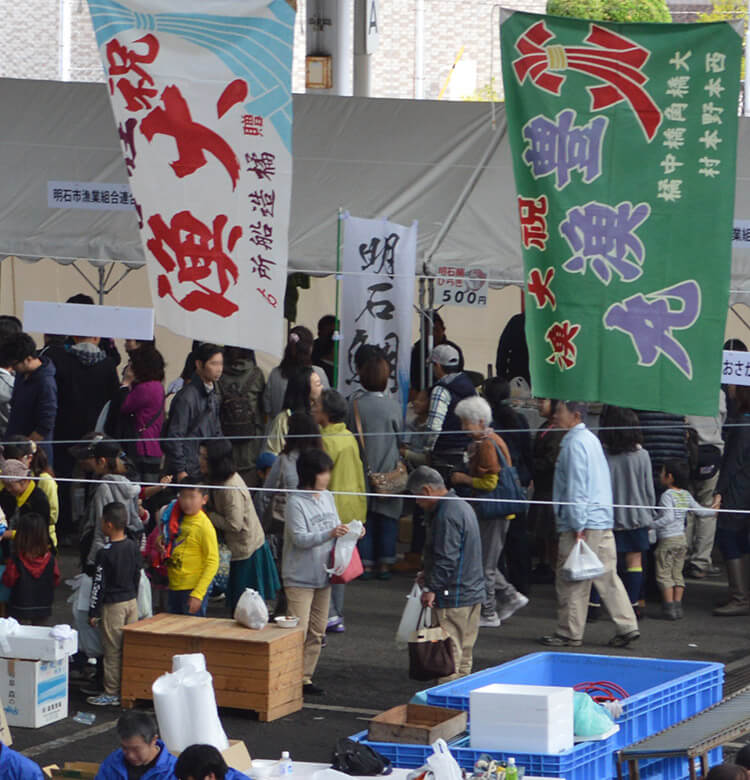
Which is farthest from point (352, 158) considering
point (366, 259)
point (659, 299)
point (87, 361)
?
point (659, 299)

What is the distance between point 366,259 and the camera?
11.5 meters

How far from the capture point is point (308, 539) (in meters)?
8.92

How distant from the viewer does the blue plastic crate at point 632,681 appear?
23.1 ft

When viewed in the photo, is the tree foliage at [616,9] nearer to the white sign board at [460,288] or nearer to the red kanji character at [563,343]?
the white sign board at [460,288]

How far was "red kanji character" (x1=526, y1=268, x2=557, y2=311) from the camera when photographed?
811 centimetres

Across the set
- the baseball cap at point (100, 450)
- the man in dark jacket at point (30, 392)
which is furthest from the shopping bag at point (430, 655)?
the man in dark jacket at point (30, 392)

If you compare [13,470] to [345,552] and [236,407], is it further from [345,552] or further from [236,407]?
[236,407]

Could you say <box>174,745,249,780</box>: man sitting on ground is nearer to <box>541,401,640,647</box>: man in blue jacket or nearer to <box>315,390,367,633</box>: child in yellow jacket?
<box>541,401,640,647</box>: man in blue jacket

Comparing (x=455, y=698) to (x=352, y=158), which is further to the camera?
(x=352, y=158)

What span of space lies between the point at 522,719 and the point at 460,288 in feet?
22.2

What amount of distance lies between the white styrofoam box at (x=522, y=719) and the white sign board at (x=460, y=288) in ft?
19.5

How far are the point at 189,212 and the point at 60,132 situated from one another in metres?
5.35

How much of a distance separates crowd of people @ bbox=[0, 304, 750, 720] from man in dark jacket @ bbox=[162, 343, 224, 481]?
0.05 ft

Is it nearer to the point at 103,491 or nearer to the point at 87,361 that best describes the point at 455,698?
the point at 103,491
